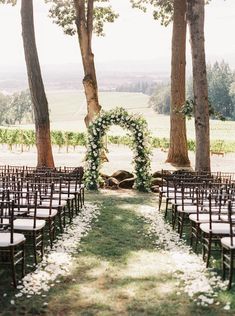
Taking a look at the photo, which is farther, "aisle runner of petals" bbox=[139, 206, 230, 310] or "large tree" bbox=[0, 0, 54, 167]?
"large tree" bbox=[0, 0, 54, 167]

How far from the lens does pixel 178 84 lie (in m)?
23.5

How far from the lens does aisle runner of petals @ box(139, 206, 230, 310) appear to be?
6805 mm

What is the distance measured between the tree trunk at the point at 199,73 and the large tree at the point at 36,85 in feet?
20.4

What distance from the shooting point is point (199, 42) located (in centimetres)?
1612

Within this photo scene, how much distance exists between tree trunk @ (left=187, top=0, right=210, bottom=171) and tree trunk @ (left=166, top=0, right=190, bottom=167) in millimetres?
6274

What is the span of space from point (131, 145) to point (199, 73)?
3650mm

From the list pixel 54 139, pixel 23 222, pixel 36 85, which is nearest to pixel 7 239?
pixel 23 222

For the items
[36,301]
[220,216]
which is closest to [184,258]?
[220,216]

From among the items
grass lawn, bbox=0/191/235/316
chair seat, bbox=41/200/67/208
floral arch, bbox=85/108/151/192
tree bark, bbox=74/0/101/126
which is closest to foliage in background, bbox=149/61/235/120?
tree bark, bbox=74/0/101/126

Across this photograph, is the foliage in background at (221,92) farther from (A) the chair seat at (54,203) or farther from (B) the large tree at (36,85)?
(A) the chair seat at (54,203)

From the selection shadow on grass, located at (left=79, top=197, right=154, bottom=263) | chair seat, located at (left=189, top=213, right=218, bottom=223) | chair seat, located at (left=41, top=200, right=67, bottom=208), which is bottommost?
shadow on grass, located at (left=79, top=197, right=154, bottom=263)

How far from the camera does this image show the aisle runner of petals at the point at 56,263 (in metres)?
6.98

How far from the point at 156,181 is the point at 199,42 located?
5.44 metres

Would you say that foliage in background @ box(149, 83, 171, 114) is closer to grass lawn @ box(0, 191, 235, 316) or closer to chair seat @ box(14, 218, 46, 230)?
grass lawn @ box(0, 191, 235, 316)
